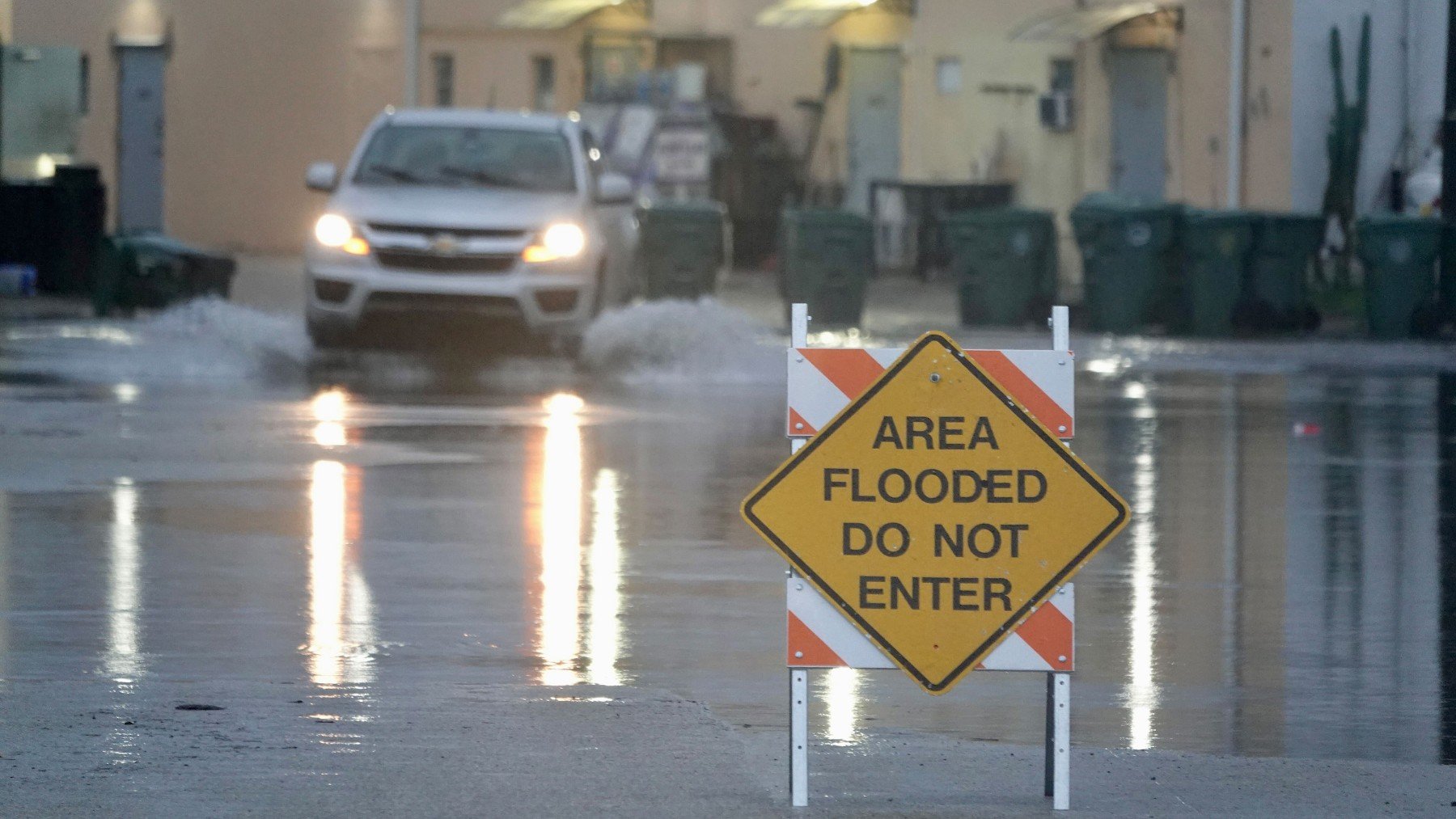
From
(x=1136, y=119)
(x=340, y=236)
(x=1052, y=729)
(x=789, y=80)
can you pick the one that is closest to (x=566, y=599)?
(x=1052, y=729)

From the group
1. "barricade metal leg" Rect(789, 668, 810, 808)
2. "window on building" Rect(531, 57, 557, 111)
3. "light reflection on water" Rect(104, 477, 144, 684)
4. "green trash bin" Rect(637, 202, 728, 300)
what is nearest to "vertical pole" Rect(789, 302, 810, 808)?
"barricade metal leg" Rect(789, 668, 810, 808)

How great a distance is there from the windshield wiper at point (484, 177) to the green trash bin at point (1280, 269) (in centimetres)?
711

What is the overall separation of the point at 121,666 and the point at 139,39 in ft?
106

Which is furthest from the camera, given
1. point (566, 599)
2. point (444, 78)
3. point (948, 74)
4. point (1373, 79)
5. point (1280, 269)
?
point (444, 78)

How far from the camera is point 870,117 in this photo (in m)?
34.9

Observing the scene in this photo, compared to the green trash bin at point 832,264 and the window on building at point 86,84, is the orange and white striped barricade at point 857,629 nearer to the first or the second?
the green trash bin at point 832,264

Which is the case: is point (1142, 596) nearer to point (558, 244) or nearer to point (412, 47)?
point (558, 244)

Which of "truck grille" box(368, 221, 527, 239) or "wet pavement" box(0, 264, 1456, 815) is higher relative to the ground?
"truck grille" box(368, 221, 527, 239)

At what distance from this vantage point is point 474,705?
755 cm

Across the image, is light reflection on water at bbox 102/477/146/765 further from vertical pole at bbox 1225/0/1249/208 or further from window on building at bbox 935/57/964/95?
window on building at bbox 935/57/964/95

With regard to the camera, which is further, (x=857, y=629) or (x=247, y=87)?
(x=247, y=87)

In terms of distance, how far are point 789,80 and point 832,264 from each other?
12.7 metres

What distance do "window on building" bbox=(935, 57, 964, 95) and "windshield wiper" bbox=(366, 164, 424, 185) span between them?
14937mm

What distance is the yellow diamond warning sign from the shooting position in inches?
250
